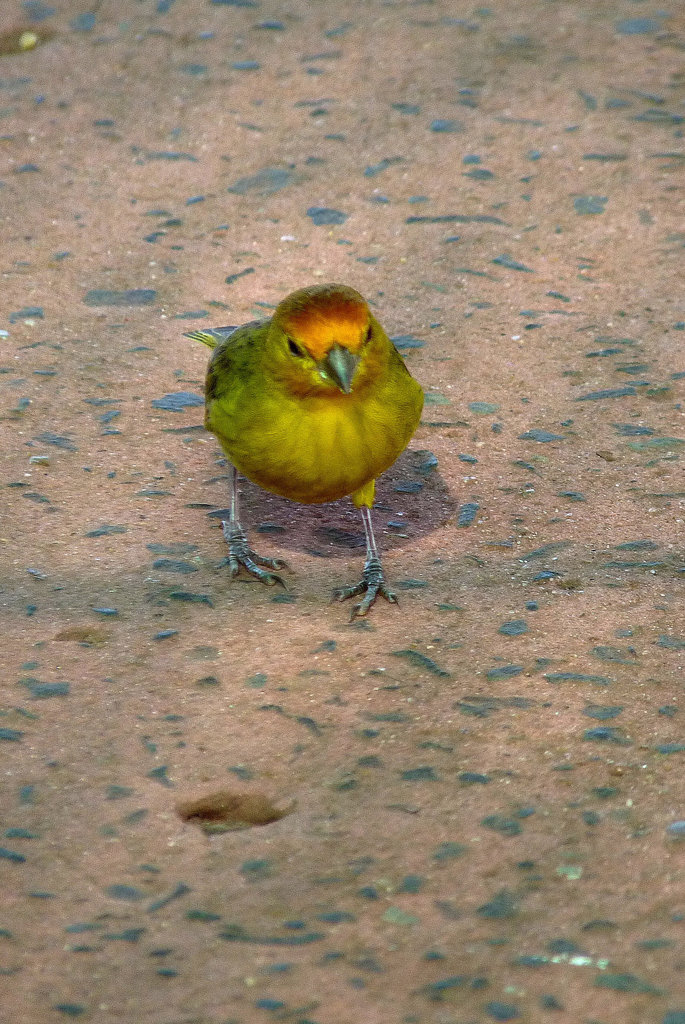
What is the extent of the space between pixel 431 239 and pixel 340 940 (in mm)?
4083

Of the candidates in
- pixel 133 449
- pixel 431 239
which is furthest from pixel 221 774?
pixel 431 239

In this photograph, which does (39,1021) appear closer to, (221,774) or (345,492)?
(221,774)

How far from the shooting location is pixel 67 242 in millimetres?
5922

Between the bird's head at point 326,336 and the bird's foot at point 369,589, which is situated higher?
the bird's head at point 326,336

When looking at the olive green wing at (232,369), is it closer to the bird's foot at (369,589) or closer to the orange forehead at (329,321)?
the orange forehead at (329,321)

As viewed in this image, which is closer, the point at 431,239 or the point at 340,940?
the point at 340,940

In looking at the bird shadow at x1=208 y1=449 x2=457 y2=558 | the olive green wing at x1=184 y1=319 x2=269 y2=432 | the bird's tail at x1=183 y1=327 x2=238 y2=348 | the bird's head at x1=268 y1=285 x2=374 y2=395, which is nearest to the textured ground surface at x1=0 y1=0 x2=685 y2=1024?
the bird shadow at x1=208 y1=449 x2=457 y2=558

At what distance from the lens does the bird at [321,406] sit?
3.46 m

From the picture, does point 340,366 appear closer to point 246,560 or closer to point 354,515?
point 246,560

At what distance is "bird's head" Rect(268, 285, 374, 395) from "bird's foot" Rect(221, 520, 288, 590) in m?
0.62

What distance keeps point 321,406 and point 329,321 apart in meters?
0.26

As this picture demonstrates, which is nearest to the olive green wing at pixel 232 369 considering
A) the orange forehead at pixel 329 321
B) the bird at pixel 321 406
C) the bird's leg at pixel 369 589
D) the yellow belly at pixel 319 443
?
the bird at pixel 321 406

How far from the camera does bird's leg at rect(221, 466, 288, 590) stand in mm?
3809

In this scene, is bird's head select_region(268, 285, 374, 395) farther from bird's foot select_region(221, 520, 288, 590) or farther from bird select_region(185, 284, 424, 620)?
bird's foot select_region(221, 520, 288, 590)
